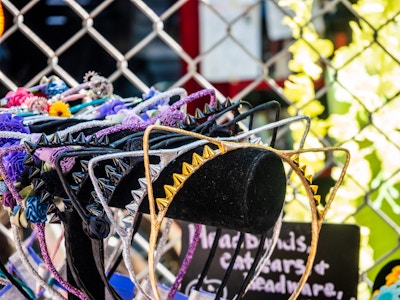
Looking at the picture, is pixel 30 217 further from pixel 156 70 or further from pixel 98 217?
pixel 156 70

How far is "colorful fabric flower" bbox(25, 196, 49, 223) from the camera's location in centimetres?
60

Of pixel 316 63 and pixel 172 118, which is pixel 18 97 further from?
pixel 316 63

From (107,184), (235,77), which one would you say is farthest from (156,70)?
(107,184)

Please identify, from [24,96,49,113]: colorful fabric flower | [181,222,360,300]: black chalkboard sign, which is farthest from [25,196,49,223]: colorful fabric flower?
[181,222,360,300]: black chalkboard sign

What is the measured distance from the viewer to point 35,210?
1.98 feet

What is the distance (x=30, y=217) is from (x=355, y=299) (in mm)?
404

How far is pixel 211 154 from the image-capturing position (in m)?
0.53

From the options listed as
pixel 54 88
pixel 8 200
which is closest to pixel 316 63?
pixel 54 88

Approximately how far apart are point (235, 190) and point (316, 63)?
795mm

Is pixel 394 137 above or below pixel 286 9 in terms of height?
below

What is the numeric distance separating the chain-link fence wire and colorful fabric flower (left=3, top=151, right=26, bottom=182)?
37cm

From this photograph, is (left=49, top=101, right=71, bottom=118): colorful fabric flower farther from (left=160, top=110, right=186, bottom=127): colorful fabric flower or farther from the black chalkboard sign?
the black chalkboard sign

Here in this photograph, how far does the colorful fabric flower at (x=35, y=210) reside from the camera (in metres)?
0.60

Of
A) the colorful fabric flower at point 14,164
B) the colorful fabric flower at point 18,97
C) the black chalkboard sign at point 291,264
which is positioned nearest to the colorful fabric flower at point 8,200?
the colorful fabric flower at point 14,164
